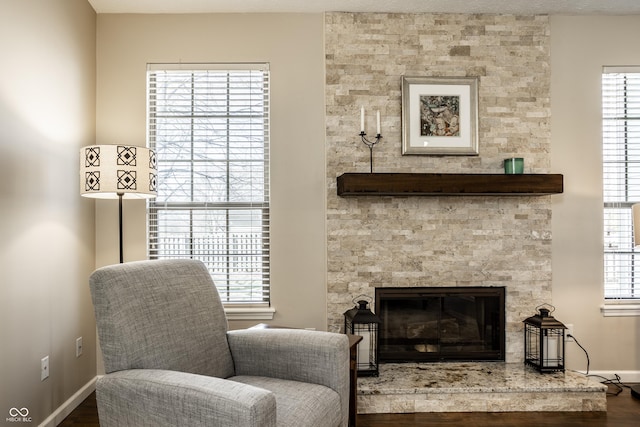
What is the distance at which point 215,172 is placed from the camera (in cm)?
323

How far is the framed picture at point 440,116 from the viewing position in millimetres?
3188

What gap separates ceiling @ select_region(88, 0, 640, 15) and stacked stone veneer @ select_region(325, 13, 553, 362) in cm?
7

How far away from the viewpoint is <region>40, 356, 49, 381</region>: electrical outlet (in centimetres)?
238

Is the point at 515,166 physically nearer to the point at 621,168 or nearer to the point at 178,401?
the point at 621,168

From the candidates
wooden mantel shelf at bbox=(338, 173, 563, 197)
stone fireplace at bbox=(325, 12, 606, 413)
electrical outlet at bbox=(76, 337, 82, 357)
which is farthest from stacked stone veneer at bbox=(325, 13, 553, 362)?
electrical outlet at bbox=(76, 337, 82, 357)

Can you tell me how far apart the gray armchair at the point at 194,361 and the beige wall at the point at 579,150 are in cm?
212

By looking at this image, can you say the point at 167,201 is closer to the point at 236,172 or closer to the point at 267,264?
the point at 236,172

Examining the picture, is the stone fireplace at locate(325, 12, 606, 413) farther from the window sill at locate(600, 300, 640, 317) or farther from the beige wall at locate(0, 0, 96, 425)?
the beige wall at locate(0, 0, 96, 425)

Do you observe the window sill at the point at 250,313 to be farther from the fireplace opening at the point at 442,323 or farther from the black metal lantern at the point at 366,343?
the fireplace opening at the point at 442,323

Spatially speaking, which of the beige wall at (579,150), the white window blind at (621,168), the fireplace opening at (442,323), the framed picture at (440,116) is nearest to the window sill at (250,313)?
the fireplace opening at (442,323)

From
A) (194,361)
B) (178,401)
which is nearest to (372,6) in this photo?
(194,361)

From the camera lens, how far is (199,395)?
1.48m

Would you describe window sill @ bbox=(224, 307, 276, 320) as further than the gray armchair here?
Yes

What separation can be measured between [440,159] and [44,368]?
272cm
